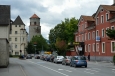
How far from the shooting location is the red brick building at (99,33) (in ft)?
170

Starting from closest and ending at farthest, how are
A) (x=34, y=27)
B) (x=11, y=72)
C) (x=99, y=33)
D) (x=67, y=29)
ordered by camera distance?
1. (x=11, y=72)
2. (x=99, y=33)
3. (x=67, y=29)
4. (x=34, y=27)

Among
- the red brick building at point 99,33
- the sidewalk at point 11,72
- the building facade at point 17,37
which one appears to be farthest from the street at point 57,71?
the building facade at point 17,37

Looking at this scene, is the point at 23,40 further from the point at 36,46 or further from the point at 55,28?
the point at 55,28

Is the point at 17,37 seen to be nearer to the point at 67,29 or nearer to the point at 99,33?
the point at 67,29

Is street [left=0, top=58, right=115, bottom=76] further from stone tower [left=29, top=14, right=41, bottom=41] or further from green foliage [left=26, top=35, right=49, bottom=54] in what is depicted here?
stone tower [left=29, top=14, right=41, bottom=41]

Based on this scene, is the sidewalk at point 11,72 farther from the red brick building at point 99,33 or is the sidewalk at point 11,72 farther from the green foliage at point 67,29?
the green foliage at point 67,29

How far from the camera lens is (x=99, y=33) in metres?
58.0

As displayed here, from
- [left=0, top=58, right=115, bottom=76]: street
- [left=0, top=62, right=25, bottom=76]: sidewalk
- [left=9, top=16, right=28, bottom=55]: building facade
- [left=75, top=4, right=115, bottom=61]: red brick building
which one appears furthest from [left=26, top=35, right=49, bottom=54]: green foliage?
[left=0, top=62, right=25, bottom=76]: sidewalk

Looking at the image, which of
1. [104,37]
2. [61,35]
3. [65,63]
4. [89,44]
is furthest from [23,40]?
[65,63]

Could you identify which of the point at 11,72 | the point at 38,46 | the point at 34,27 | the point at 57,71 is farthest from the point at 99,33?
the point at 34,27

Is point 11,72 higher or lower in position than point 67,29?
lower

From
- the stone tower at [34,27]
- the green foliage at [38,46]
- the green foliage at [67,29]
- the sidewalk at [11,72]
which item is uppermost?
the stone tower at [34,27]

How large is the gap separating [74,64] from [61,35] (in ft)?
204

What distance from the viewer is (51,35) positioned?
4508 inches
